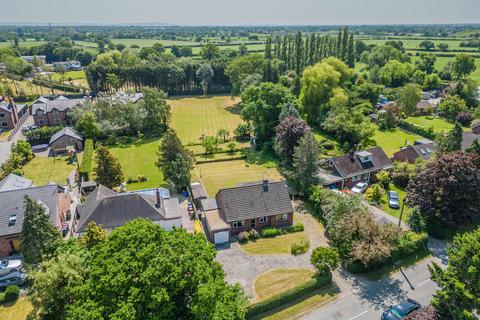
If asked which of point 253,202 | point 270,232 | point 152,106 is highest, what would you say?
point 152,106

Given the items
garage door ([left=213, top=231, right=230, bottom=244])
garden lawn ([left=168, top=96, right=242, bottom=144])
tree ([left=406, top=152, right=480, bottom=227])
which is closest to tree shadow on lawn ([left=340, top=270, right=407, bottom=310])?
tree ([left=406, top=152, right=480, bottom=227])

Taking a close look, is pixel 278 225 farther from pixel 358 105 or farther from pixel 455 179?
pixel 358 105

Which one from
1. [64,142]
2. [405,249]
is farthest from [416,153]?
[64,142]

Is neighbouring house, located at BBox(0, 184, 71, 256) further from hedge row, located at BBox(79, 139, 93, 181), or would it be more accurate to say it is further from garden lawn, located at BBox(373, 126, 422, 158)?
garden lawn, located at BBox(373, 126, 422, 158)

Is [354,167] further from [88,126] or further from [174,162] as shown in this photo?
[88,126]

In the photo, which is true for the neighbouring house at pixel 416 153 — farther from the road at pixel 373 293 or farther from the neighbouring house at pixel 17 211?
the neighbouring house at pixel 17 211

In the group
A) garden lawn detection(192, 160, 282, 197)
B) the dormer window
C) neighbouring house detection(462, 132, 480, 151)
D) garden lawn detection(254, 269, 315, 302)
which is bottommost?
garden lawn detection(254, 269, 315, 302)
